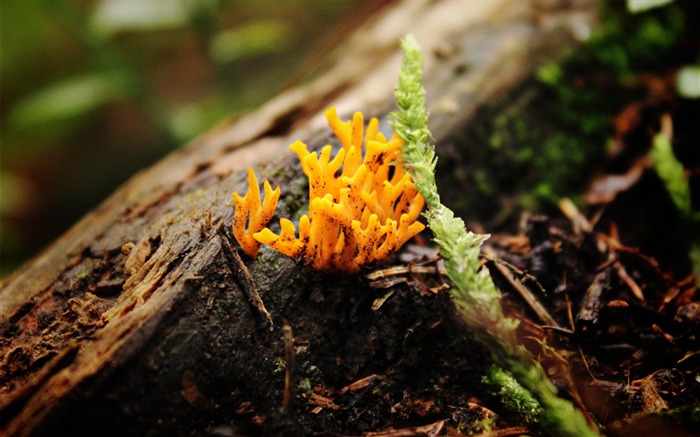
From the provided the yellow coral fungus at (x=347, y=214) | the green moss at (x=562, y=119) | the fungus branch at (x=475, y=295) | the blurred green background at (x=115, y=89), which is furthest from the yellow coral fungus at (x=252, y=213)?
the blurred green background at (x=115, y=89)

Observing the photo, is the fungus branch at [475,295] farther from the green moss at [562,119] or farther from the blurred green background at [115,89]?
the blurred green background at [115,89]

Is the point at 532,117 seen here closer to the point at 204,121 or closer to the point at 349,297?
the point at 349,297

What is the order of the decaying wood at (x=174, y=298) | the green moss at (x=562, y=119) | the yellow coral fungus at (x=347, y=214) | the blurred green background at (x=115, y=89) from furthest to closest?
the blurred green background at (x=115, y=89) → the green moss at (x=562, y=119) → the yellow coral fungus at (x=347, y=214) → the decaying wood at (x=174, y=298)

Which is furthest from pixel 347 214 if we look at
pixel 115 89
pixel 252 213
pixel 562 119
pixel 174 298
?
pixel 115 89

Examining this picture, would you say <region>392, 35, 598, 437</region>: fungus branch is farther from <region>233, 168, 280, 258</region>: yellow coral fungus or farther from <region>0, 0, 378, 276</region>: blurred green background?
<region>0, 0, 378, 276</region>: blurred green background

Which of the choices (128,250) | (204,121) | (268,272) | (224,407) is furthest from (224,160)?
(204,121)

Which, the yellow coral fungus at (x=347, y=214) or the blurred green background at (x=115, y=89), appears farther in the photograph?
the blurred green background at (x=115, y=89)

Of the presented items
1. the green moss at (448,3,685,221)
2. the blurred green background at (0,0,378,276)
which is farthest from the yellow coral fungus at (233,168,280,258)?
the blurred green background at (0,0,378,276)
